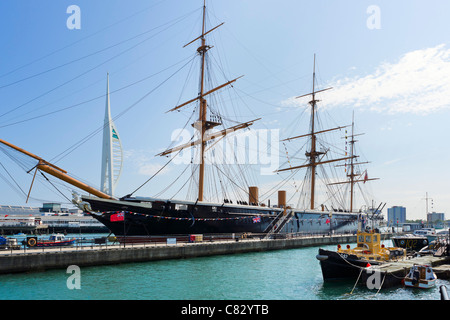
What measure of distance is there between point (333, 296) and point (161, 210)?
69.1 ft

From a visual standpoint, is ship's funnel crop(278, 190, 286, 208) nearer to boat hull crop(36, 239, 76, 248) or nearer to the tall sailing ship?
the tall sailing ship

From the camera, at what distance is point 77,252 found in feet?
85.6

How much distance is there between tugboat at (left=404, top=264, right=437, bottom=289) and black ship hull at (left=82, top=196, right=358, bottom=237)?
2232 cm

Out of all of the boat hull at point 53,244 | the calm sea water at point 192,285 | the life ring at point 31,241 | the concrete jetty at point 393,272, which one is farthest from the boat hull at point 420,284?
the life ring at point 31,241

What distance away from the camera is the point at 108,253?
27.6 m

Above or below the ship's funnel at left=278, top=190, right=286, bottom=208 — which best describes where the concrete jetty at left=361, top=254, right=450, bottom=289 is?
below

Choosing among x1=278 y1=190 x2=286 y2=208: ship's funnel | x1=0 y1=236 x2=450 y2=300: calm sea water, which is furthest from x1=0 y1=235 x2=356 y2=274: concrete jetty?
x1=278 y1=190 x2=286 y2=208: ship's funnel

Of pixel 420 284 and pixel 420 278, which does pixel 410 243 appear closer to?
pixel 420 278

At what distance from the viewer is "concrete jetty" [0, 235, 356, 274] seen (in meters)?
23.6

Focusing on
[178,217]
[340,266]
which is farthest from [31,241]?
[340,266]

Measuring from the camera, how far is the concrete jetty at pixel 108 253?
2356 centimetres

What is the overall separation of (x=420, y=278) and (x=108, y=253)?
72.5 feet
